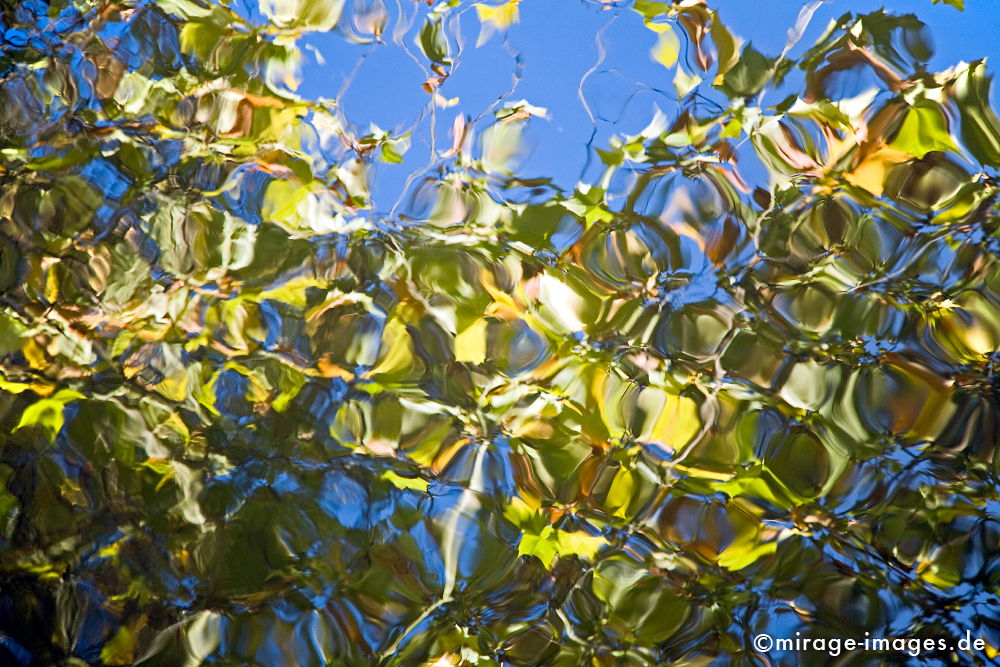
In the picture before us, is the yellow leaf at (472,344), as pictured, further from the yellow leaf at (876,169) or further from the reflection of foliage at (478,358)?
the yellow leaf at (876,169)

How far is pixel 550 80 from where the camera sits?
80cm

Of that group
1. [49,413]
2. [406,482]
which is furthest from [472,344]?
[49,413]

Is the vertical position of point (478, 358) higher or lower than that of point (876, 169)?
lower

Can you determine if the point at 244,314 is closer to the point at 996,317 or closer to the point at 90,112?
the point at 90,112

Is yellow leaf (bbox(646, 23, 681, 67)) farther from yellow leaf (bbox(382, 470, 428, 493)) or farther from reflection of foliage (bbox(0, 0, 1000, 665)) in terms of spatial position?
yellow leaf (bbox(382, 470, 428, 493))

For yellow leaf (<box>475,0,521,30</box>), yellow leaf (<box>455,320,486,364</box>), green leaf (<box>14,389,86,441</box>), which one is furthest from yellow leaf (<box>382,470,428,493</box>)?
yellow leaf (<box>475,0,521,30</box>)

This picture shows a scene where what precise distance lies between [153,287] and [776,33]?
2.49ft

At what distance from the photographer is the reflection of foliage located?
0.76 metres

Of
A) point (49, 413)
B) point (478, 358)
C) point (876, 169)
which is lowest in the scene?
point (49, 413)

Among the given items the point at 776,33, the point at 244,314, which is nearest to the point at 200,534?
the point at 244,314

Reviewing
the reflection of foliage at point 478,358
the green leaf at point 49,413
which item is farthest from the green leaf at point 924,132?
the green leaf at point 49,413

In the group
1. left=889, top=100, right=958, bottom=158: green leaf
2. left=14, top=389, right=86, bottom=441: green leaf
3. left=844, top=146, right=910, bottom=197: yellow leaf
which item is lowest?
left=14, top=389, right=86, bottom=441: green leaf

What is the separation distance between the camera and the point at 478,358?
0.81 meters

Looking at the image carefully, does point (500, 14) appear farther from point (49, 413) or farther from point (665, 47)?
point (49, 413)
